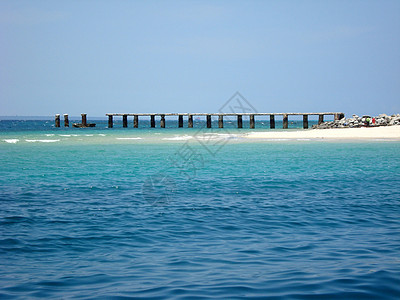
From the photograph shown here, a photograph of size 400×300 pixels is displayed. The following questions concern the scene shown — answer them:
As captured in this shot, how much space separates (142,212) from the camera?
1076 cm

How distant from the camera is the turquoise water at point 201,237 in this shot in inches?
239

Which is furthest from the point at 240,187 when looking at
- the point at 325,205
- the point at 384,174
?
the point at 384,174

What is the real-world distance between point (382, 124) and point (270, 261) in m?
52.4

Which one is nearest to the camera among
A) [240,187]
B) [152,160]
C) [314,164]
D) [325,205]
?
[325,205]

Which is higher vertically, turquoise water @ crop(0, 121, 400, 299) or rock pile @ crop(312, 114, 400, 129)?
rock pile @ crop(312, 114, 400, 129)

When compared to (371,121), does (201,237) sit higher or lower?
lower

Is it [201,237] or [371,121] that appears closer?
[201,237]

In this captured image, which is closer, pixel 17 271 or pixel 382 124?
pixel 17 271

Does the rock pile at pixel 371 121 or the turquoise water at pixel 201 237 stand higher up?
the rock pile at pixel 371 121

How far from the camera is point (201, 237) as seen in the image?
848cm

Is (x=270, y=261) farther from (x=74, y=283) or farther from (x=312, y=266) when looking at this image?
(x=74, y=283)

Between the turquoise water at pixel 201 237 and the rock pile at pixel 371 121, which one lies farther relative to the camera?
the rock pile at pixel 371 121

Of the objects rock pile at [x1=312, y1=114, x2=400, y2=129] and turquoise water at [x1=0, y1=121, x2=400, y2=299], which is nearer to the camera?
turquoise water at [x1=0, y1=121, x2=400, y2=299]

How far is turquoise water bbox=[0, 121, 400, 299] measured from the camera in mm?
6070
